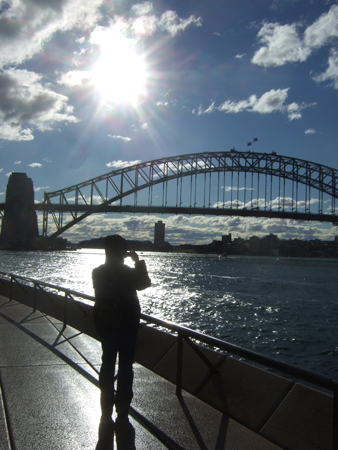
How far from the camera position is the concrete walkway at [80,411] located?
128 inches

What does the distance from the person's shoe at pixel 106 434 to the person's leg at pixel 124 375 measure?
13 cm

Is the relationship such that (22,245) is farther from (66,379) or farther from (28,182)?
(66,379)

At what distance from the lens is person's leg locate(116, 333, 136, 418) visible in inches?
138

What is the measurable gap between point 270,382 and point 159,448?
4.53 ft

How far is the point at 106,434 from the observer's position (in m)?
3.30

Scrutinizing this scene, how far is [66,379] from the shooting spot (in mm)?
4676

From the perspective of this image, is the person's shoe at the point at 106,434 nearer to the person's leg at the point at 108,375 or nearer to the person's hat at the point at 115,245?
the person's leg at the point at 108,375

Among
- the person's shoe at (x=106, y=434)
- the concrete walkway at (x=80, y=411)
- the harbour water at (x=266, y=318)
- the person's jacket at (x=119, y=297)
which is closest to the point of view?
the person's shoe at (x=106, y=434)

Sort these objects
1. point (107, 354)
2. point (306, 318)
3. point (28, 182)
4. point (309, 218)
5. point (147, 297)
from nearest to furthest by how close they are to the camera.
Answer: point (107, 354)
point (306, 318)
point (147, 297)
point (309, 218)
point (28, 182)

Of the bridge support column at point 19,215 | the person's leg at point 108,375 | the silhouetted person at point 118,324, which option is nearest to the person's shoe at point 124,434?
the silhouetted person at point 118,324

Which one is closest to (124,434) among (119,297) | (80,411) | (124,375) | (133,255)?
(124,375)

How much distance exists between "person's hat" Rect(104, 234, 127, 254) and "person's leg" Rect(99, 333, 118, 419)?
72 cm

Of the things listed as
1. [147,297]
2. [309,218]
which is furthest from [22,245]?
[147,297]

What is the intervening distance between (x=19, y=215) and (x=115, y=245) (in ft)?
365
